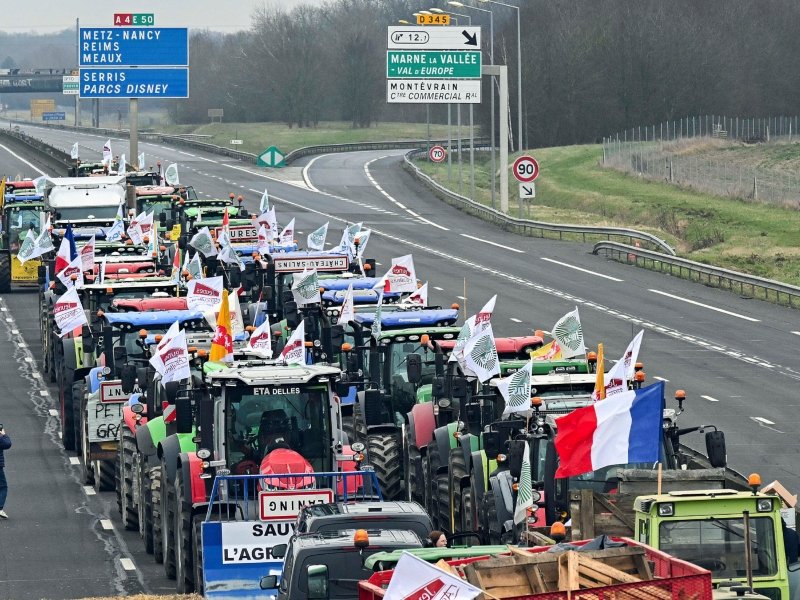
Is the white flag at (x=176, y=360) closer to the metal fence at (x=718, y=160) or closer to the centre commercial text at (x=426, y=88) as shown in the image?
the centre commercial text at (x=426, y=88)

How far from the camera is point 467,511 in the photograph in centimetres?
1748

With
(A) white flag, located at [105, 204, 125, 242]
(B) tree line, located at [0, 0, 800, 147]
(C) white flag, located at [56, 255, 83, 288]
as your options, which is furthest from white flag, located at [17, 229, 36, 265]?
(B) tree line, located at [0, 0, 800, 147]

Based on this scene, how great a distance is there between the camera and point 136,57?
2285 inches

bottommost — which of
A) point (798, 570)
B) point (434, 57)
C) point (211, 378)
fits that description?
point (798, 570)

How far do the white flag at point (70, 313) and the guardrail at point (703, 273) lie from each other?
19716 mm

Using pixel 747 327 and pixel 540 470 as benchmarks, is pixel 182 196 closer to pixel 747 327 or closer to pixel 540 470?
pixel 747 327

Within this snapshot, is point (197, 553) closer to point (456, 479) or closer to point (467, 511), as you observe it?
point (467, 511)

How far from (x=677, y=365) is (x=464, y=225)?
2749cm

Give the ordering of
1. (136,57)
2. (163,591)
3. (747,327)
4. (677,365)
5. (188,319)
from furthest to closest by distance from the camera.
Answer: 1. (136,57)
2. (747,327)
3. (677,365)
4. (188,319)
5. (163,591)

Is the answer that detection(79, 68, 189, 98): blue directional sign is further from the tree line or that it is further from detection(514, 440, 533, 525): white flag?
detection(514, 440, 533, 525): white flag

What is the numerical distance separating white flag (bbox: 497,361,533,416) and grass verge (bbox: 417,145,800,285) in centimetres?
3065

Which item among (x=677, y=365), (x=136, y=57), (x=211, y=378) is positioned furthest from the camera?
(x=136, y=57)

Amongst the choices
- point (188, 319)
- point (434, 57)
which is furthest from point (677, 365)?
point (434, 57)

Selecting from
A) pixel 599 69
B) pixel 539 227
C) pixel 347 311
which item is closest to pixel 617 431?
pixel 347 311
